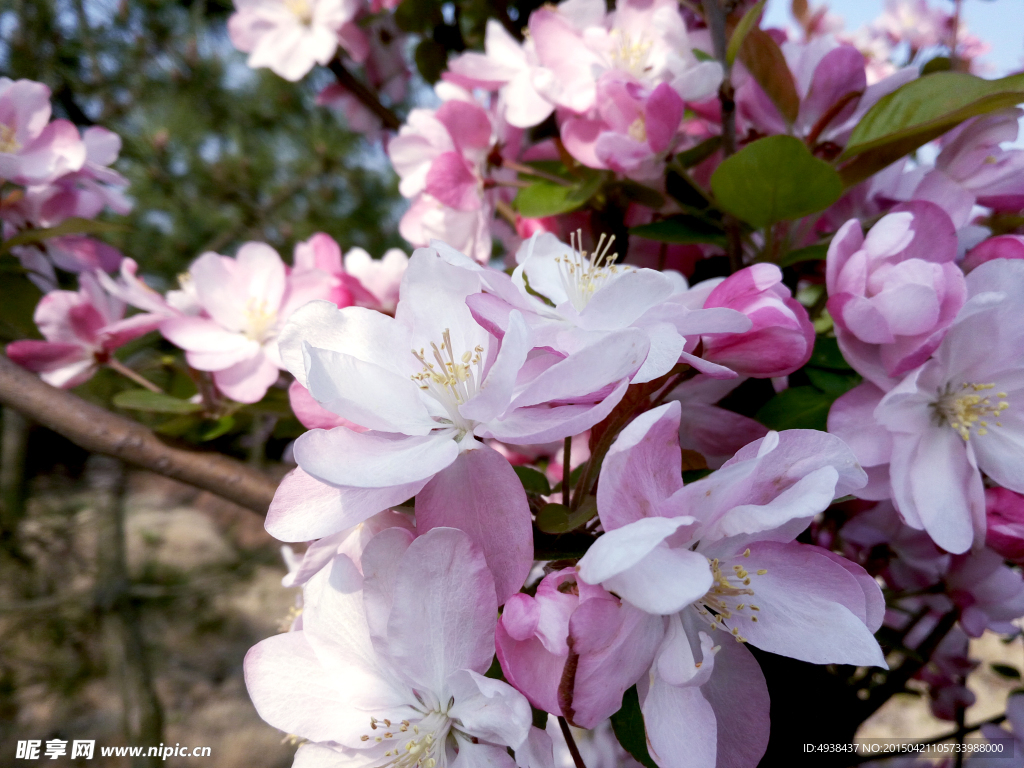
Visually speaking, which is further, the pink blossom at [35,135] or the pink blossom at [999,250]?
the pink blossom at [35,135]

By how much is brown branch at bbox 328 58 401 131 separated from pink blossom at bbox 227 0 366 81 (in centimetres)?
7

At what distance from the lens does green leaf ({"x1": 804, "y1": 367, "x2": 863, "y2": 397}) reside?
450mm

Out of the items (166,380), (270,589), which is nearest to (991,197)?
(166,380)

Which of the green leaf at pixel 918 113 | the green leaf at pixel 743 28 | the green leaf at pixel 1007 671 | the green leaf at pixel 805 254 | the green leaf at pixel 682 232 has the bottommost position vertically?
the green leaf at pixel 1007 671

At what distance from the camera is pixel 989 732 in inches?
29.7

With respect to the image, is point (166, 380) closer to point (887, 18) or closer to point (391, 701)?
point (391, 701)

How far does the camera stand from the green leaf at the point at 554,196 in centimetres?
57

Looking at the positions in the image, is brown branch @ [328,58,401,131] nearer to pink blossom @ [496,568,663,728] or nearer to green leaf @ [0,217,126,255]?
green leaf @ [0,217,126,255]

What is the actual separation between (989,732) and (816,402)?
62 cm

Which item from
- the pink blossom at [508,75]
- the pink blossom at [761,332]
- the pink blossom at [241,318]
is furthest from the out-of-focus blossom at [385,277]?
the pink blossom at [761,332]

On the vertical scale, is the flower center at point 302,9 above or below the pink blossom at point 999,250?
above

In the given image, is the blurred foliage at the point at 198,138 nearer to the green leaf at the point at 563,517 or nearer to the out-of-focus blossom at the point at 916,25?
the out-of-focus blossom at the point at 916,25

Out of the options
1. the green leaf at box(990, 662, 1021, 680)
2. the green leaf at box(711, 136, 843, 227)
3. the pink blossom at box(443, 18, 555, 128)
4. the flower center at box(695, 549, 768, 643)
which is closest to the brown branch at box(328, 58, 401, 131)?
the pink blossom at box(443, 18, 555, 128)

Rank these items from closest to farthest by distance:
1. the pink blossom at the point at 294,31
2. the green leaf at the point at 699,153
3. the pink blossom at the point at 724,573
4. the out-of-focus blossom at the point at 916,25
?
1. the pink blossom at the point at 724,573
2. the green leaf at the point at 699,153
3. the pink blossom at the point at 294,31
4. the out-of-focus blossom at the point at 916,25
